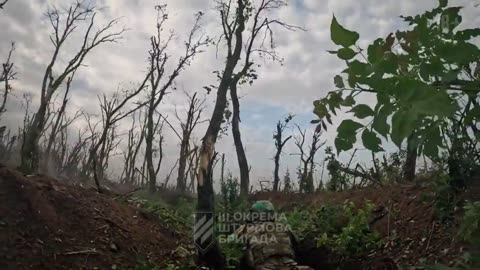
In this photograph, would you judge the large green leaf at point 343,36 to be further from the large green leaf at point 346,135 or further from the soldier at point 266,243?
the soldier at point 266,243

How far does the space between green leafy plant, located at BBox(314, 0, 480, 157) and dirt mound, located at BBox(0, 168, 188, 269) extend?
4920 mm

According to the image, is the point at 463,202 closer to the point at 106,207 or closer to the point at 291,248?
the point at 291,248

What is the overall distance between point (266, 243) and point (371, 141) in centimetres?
513

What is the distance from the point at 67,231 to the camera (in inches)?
227

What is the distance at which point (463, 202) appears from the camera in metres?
4.59

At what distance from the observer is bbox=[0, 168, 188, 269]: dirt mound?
5.08 metres

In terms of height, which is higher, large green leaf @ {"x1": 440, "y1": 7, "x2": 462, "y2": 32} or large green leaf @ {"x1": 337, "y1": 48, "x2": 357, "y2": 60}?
large green leaf @ {"x1": 440, "y1": 7, "x2": 462, "y2": 32}

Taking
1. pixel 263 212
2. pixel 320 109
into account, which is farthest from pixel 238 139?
pixel 320 109

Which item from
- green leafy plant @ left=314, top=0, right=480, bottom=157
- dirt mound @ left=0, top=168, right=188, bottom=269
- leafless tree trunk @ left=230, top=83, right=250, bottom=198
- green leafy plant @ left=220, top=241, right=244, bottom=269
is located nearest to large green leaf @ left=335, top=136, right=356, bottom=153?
green leafy plant @ left=314, top=0, right=480, bottom=157

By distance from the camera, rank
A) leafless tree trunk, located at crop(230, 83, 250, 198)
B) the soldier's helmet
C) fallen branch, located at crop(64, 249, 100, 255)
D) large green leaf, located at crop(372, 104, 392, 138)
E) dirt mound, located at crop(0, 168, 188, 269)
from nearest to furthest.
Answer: large green leaf, located at crop(372, 104, 392, 138)
dirt mound, located at crop(0, 168, 188, 269)
fallen branch, located at crop(64, 249, 100, 255)
the soldier's helmet
leafless tree trunk, located at crop(230, 83, 250, 198)

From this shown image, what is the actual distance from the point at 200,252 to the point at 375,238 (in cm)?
234

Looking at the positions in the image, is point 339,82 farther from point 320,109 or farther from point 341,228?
point 341,228

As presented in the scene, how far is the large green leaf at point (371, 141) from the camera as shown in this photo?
0.85 meters

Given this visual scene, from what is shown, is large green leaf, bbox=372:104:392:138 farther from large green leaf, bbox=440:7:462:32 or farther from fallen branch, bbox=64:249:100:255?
fallen branch, bbox=64:249:100:255
